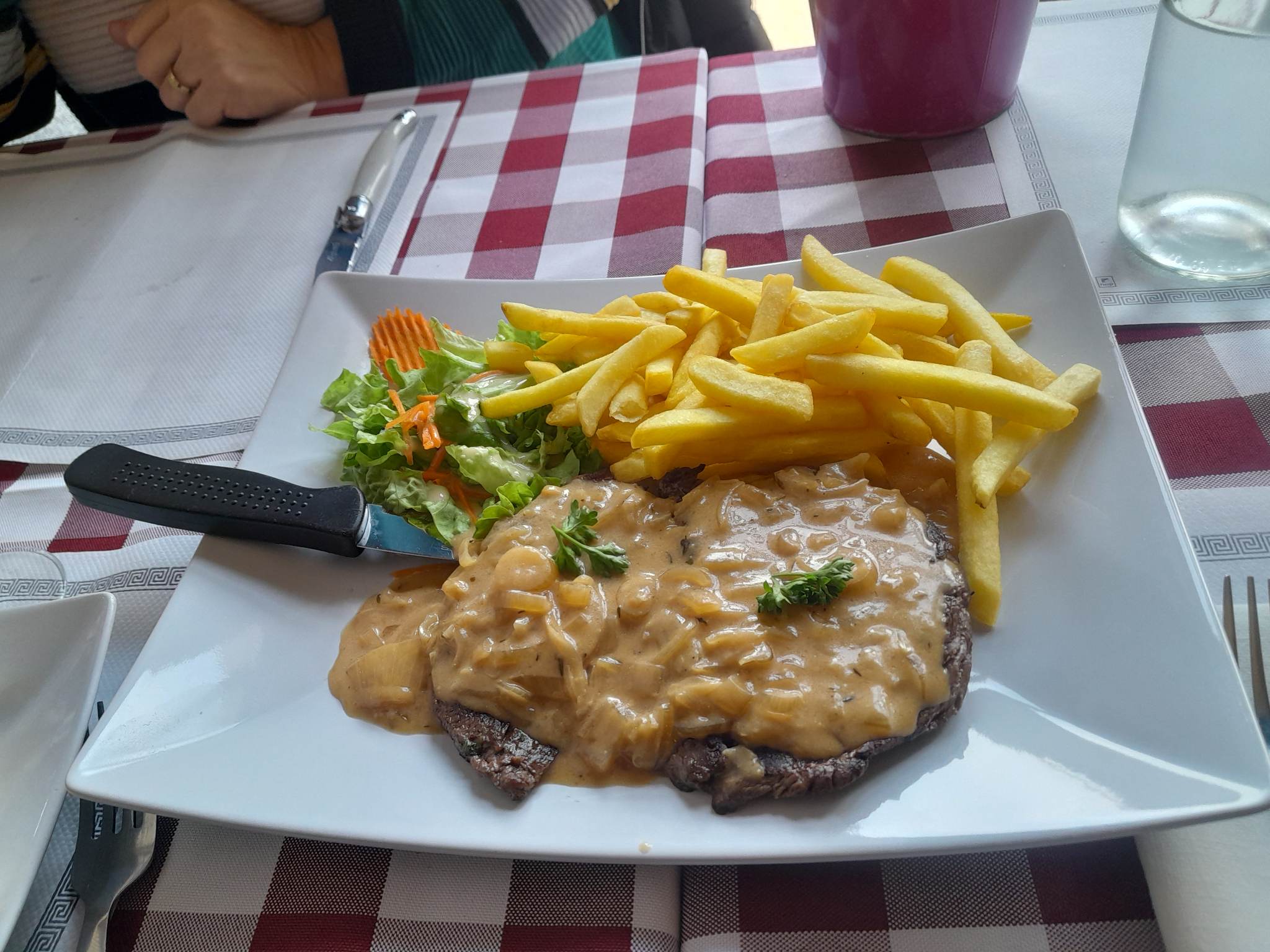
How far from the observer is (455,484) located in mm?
2404

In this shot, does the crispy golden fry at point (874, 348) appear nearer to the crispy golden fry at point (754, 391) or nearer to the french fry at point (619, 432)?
the crispy golden fry at point (754, 391)

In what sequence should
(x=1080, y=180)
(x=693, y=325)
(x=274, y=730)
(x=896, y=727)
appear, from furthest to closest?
(x=1080, y=180) → (x=693, y=325) → (x=274, y=730) → (x=896, y=727)

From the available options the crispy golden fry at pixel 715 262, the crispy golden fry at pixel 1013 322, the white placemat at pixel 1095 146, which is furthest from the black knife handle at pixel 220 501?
the white placemat at pixel 1095 146

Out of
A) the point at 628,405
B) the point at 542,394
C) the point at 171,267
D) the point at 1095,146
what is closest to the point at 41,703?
the point at 542,394

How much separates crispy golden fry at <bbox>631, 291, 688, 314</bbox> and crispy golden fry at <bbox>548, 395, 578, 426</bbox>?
0.36 metres

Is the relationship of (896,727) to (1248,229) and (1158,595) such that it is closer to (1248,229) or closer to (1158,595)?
(1158,595)

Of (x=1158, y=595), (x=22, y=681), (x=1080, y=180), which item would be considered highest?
(x=22, y=681)

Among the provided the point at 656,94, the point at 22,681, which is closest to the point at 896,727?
the point at 22,681

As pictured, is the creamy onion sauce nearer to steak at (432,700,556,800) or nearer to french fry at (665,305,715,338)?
steak at (432,700,556,800)

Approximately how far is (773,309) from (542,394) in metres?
0.64

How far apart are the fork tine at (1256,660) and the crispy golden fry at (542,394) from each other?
1.51 metres

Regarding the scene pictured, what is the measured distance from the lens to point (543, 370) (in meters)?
2.36

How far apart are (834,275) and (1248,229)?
123 centimetres

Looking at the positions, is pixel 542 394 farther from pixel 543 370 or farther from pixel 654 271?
pixel 654 271
